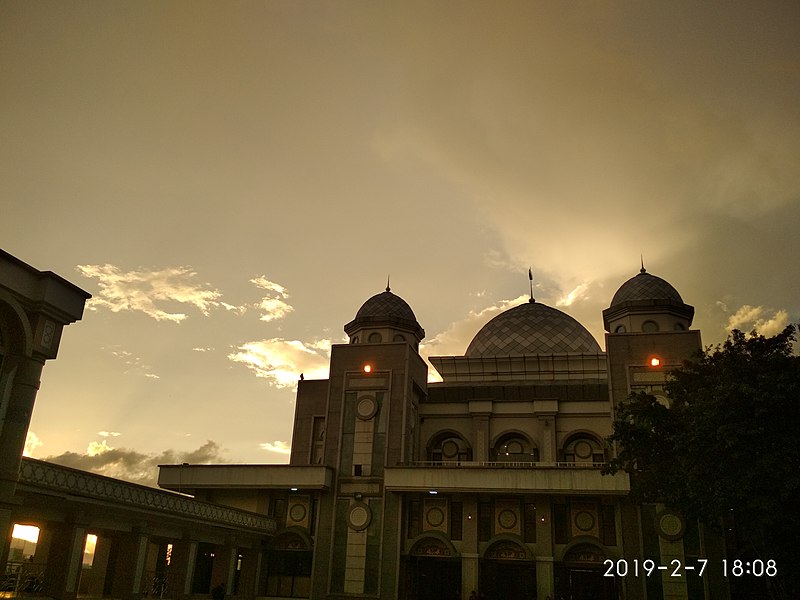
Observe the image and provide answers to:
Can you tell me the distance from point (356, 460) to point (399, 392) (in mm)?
4594

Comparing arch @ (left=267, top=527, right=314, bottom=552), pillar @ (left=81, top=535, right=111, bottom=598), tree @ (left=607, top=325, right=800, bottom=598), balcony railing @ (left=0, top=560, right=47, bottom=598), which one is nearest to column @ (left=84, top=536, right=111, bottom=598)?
pillar @ (left=81, top=535, right=111, bottom=598)

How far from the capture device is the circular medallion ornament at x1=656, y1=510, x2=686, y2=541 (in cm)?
3404

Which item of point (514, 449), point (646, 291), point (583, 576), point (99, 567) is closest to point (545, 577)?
point (583, 576)

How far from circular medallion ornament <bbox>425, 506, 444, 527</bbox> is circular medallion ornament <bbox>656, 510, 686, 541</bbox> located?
431 inches

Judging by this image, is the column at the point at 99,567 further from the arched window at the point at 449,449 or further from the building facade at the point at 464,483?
the arched window at the point at 449,449

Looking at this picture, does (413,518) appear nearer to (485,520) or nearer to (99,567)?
(485,520)

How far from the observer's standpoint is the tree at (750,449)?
23.2 meters

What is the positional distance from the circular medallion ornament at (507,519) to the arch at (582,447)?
23.6ft

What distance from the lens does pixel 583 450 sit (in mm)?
42656

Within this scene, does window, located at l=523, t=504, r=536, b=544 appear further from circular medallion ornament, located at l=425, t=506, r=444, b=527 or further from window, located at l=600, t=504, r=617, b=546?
circular medallion ornament, located at l=425, t=506, r=444, b=527

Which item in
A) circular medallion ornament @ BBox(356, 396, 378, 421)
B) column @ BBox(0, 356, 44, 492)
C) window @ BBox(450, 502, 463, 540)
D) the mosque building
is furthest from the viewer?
circular medallion ornament @ BBox(356, 396, 378, 421)

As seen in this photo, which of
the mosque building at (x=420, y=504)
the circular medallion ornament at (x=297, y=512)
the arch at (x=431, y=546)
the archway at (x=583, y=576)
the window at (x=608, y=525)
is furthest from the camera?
the circular medallion ornament at (x=297, y=512)

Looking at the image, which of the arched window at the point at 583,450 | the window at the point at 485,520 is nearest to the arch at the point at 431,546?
the window at the point at 485,520

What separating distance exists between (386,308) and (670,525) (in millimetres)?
21351
